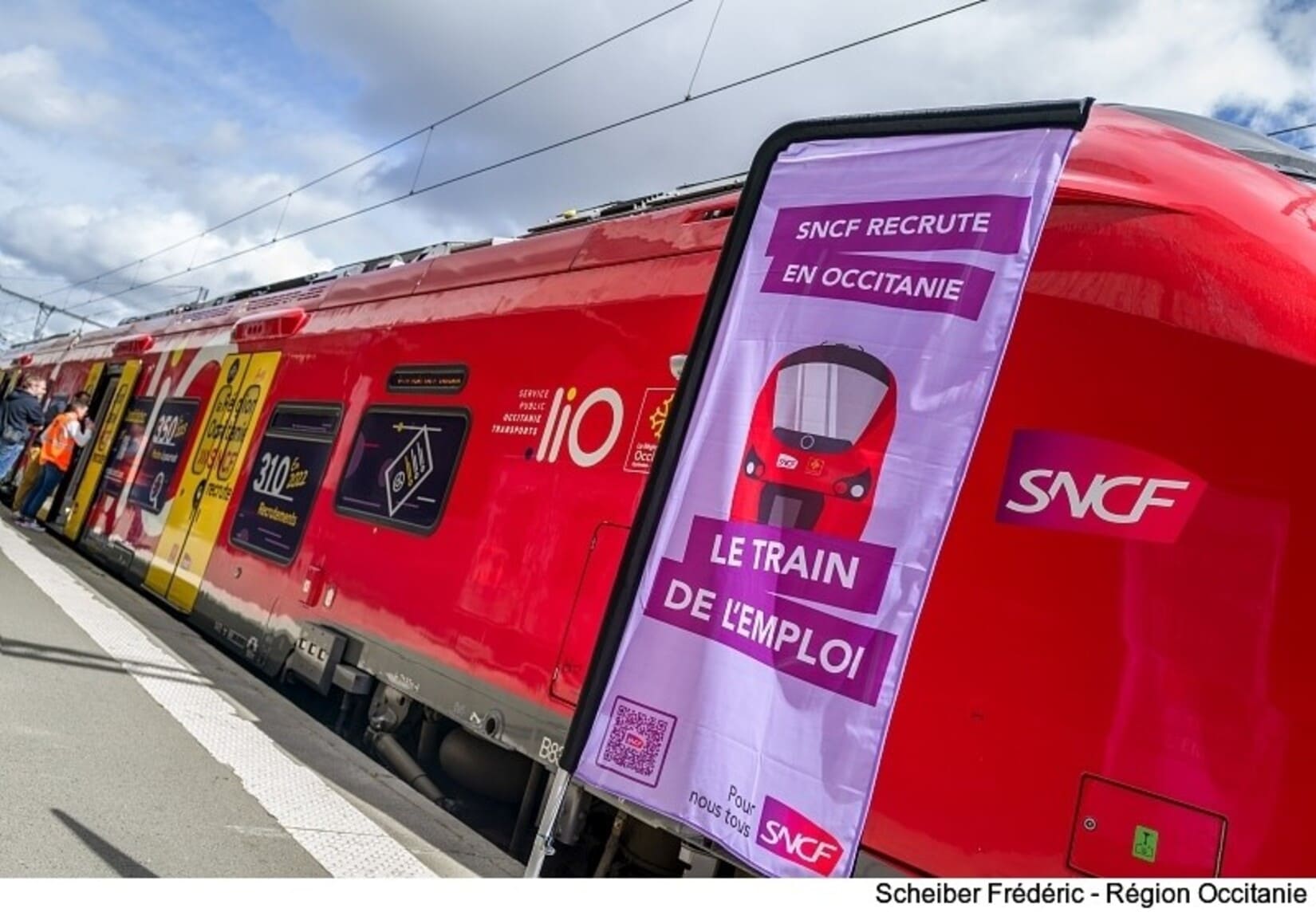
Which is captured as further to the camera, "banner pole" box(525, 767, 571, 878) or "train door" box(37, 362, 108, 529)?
→ "train door" box(37, 362, 108, 529)

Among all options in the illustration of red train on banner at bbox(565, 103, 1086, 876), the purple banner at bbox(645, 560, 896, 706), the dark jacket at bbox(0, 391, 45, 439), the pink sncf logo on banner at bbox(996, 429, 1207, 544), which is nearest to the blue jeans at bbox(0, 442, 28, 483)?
the dark jacket at bbox(0, 391, 45, 439)

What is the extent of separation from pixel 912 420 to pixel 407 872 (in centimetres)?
242

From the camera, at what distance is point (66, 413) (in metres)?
12.1

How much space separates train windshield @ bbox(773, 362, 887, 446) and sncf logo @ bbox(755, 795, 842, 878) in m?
0.87

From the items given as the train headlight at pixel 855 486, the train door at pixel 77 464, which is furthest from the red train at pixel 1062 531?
the train door at pixel 77 464

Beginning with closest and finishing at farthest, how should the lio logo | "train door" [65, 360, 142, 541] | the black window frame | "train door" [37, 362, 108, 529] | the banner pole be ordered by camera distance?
the banner pole, the lio logo, the black window frame, "train door" [65, 360, 142, 541], "train door" [37, 362, 108, 529]

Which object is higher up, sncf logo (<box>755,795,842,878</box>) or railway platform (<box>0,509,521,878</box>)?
sncf logo (<box>755,795,842,878</box>)

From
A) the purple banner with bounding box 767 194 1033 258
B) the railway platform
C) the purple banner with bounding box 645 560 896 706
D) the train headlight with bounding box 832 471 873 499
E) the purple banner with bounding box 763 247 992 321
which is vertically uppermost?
the purple banner with bounding box 767 194 1033 258

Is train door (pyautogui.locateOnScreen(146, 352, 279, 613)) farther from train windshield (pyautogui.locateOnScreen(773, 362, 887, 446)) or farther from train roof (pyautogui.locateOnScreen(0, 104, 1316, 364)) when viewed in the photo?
train windshield (pyautogui.locateOnScreen(773, 362, 887, 446))

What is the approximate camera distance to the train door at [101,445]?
1155cm

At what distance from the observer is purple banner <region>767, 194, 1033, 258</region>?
2.44 metres

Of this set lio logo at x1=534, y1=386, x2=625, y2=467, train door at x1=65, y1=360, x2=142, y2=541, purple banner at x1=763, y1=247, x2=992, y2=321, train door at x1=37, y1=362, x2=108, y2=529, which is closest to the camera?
purple banner at x1=763, y1=247, x2=992, y2=321

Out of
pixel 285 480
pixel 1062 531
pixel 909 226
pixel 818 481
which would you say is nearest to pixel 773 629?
pixel 818 481
